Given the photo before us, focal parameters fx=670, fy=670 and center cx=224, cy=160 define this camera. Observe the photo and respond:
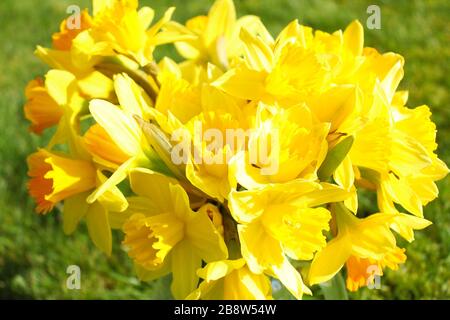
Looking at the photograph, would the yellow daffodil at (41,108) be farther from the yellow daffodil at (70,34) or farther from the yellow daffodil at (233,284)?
the yellow daffodil at (233,284)

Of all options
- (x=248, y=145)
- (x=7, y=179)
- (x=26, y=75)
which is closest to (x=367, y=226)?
(x=248, y=145)

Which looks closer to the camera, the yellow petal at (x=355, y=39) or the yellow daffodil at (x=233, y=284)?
the yellow daffodil at (x=233, y=284)

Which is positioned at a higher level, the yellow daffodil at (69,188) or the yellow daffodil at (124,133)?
the yellow daffodil at (124,133)

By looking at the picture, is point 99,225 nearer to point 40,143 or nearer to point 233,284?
point 233,284

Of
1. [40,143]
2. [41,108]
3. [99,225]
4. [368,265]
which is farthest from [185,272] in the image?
[40,143]

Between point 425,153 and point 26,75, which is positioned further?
point 26,75

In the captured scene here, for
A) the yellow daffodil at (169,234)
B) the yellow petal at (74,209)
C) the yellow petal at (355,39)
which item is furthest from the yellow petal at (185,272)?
the yellow petal at (355,39)

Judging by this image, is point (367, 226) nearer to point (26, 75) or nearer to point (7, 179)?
point (7, 179)

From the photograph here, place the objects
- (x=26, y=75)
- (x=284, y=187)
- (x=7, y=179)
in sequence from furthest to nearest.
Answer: (x=26, y=75) → (x=7, y=179) → (x=284, y=187)
